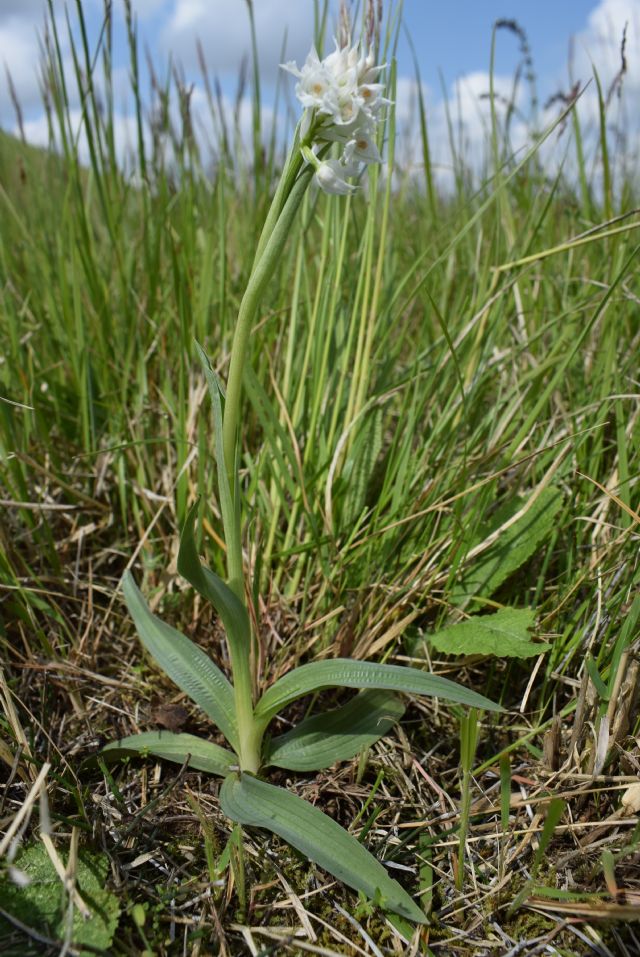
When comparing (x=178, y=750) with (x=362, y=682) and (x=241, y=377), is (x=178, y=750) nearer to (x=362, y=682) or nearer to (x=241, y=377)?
(x=362, y=682)

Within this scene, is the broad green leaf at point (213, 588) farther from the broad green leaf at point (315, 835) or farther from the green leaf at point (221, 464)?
the broad green leaf at point (315, 835)

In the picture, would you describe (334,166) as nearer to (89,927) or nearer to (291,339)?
(291,339)

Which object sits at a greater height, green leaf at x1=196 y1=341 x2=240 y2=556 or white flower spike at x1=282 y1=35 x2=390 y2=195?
white flower spike at x1=282 y1=35 x2=390 y2=195

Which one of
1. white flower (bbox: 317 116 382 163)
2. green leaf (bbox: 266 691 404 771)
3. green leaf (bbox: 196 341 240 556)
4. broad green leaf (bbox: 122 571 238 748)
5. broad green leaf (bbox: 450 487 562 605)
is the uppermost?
white flower (bbox: 317 116 382 163)

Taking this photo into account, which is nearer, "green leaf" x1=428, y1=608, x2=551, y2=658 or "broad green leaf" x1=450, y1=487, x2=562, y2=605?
"green leaf" x1=428, y1=608, x2=551, y2=658

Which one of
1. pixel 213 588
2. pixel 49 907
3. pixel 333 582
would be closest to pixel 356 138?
pixel 213 588

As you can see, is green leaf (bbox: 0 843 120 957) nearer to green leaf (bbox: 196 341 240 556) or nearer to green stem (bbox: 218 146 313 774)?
green stem (bbox: 218 146 313 774)

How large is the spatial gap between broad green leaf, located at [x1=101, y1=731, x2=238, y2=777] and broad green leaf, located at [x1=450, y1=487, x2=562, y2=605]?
596 mm

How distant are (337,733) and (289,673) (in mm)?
186

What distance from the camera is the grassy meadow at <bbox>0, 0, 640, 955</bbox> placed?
1017mm

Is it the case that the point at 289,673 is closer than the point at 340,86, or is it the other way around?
the point at 340,86

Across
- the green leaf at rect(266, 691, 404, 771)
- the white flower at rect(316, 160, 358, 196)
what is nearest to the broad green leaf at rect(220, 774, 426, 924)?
the green leaf at rect(266, 691, 404, 771)

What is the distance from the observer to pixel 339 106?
0.87 meters

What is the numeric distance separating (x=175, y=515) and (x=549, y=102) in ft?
6.40
